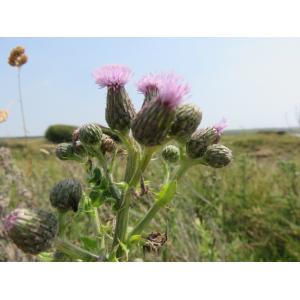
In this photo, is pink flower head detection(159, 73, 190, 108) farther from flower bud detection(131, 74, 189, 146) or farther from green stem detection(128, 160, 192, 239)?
green stem detection(128, 160, 192, 239)

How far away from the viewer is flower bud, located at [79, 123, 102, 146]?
1079mm

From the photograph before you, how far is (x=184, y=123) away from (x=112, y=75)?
28 centimetres

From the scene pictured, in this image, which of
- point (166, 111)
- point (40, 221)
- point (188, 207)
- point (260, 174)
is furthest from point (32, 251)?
point (260, 174)

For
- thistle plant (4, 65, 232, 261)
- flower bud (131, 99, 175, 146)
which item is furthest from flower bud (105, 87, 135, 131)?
flower bud (131, 99, 175, 146)

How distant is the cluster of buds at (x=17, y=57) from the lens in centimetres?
258

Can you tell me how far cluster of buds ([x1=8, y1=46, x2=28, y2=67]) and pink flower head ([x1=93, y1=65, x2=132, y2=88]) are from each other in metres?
1.62

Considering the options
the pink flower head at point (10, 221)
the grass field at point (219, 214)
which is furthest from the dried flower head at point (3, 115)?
the pink flower head at point (10, 221)

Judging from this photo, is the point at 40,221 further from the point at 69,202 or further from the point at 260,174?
the point at 260,174

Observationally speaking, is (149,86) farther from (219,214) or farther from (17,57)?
(219,214)

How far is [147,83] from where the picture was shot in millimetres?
1117

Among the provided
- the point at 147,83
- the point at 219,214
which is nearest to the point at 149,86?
the point at 147,83

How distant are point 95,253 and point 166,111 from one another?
0.40 m

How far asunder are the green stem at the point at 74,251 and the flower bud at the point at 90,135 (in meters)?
0.29

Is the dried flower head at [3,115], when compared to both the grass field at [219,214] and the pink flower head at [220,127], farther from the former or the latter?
the pink flower head at [220,127]
